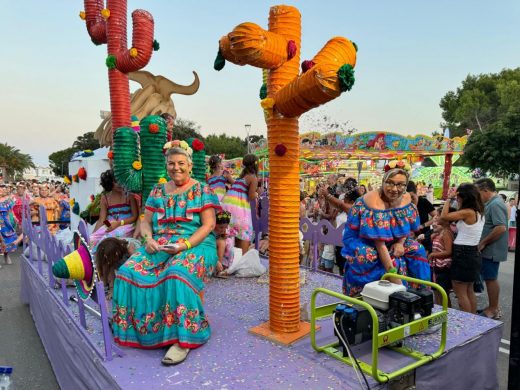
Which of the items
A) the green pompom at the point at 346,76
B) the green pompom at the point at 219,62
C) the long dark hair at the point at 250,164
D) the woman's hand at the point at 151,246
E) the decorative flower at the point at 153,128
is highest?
the green pompom at the point at 219,62

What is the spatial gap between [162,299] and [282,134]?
1.43 meters

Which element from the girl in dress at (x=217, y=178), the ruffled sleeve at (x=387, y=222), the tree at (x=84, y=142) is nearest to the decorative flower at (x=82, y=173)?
the girl in dress at (x=217, y=178)

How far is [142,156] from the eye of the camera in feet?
13.6

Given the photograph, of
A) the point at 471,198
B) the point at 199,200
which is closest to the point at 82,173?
the point at 199,200

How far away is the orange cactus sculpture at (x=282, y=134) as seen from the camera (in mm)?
2494

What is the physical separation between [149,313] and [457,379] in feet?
7.17

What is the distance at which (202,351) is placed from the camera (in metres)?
2.60

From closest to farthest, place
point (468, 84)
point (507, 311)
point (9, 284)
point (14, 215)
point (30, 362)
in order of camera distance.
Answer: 1. point (30, 362)
2. point (507, 311)
3. point (9, 284)
4. point (14, 215)
5. point (468, 84)

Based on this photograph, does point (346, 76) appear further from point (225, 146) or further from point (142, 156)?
point (225, 146)

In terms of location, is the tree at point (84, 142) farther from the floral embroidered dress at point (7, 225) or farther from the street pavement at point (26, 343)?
the street pavement at point (26, 343)

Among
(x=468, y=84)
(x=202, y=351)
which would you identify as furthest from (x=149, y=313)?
(x=468, y=84)

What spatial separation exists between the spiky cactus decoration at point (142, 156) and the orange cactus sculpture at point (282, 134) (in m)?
1.59

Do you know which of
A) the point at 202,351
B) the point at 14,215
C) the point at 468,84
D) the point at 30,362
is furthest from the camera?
the point at 468,84

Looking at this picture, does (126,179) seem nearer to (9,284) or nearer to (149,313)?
(149,313)
